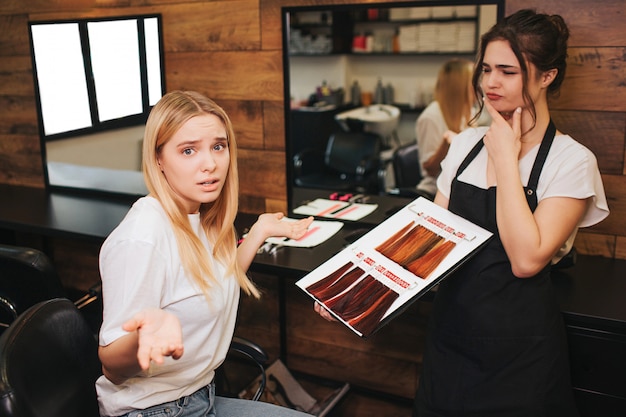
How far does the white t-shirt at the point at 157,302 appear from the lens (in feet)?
4.52

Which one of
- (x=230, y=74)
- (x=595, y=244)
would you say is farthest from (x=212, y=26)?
(x=595, y=244)

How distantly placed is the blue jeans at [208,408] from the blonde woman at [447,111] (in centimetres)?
164

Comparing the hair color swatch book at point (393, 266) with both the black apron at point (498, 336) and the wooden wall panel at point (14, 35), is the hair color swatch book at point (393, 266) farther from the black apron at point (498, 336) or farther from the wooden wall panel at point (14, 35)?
the wooden wall panel at point (14, 35)

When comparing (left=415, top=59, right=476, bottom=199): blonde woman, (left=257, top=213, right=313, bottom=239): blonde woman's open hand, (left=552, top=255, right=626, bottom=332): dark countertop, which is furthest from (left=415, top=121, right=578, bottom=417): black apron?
(left=415, top=59, right=476, bottom=199): blonde woman

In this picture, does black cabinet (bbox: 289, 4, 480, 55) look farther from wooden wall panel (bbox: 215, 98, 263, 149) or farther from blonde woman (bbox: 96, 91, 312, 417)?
blonde woman (bbox: 96, 91, 312, 417)

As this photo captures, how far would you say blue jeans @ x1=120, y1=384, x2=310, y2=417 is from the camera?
60.4 inches

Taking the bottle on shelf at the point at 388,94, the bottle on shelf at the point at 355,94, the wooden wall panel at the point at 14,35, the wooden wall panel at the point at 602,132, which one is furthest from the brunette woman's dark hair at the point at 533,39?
the bottle on shelf at the point at 388,94

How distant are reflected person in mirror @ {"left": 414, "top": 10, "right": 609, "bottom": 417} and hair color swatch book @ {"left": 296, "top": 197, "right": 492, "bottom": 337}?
0.07 metres

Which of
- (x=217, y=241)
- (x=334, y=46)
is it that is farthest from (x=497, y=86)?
(x=334, y=46)

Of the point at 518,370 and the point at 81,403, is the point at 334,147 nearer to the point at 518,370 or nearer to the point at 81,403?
the point at 518,370

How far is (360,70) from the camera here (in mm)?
4340

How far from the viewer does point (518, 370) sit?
1.69 meters

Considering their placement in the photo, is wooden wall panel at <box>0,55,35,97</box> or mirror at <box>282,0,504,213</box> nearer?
mirror at <box>282,0,504,213</box>

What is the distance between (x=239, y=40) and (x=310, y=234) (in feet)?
2.94
